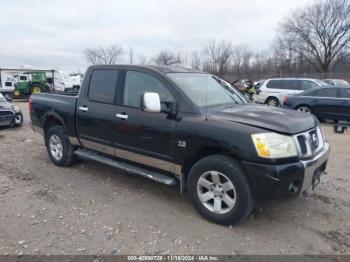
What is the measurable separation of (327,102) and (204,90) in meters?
8.31

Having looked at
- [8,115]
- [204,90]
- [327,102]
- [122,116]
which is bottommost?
[8,115]

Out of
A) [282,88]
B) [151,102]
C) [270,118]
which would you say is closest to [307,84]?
[282,88]

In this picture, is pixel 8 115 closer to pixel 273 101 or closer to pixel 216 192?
pixel 216 192

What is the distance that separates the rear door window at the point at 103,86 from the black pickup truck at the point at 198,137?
→ 16mm

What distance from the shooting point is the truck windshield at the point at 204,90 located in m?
3.86

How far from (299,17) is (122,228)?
52.3 metres

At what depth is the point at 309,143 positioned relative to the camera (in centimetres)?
339

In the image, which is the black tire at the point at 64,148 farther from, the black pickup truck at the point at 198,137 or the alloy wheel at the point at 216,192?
the alloy wheel at the point at 216,192

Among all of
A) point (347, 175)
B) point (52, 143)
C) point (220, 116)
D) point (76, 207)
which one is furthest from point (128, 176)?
point (347, 175)

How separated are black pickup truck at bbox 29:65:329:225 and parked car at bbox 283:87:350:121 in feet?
24.6

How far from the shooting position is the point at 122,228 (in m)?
3.38

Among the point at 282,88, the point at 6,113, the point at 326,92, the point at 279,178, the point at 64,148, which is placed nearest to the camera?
the point at 279,178

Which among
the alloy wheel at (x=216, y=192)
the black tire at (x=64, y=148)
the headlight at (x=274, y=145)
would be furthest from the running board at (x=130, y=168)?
the headlight at (x=274, y=145)

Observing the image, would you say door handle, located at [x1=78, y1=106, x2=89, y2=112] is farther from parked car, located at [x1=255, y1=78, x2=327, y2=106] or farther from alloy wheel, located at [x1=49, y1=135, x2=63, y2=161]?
parked car, located at [x1=255, y1=78, x2=327, y2=106]
